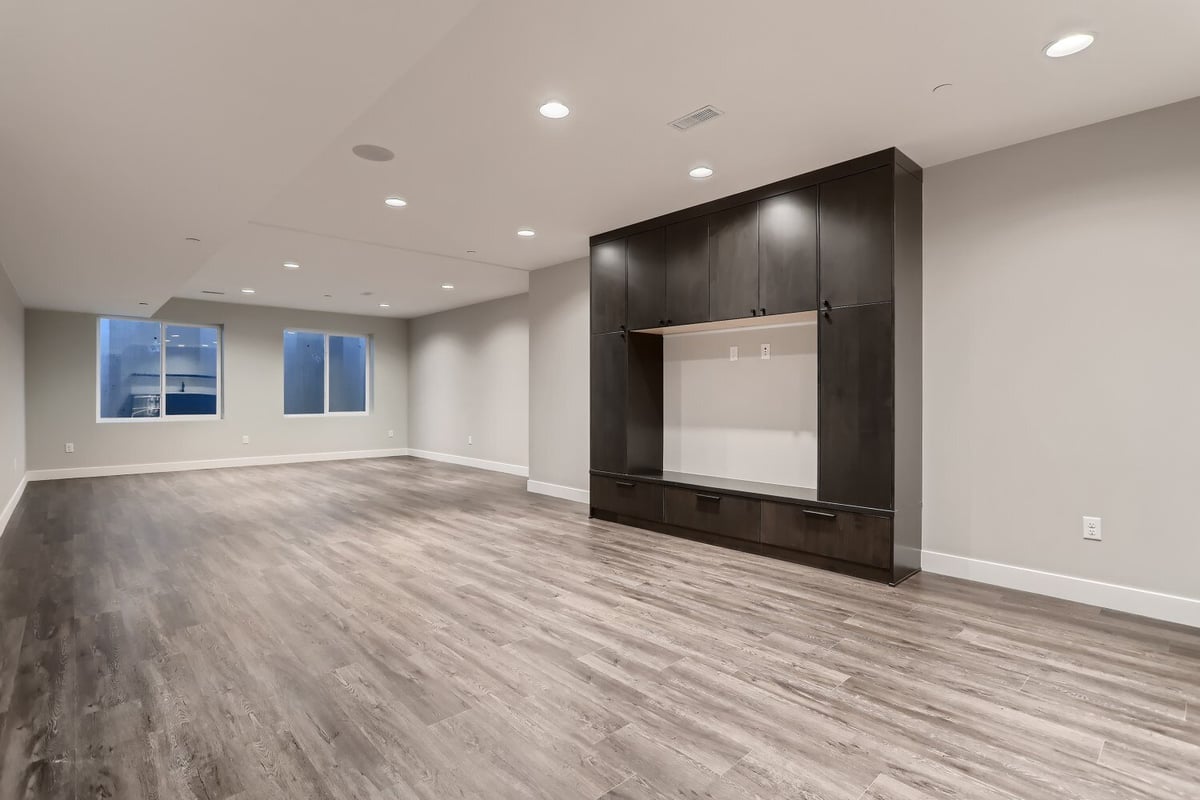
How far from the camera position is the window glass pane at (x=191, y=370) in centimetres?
884

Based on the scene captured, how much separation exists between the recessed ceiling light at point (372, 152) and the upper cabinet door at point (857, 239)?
277 cm

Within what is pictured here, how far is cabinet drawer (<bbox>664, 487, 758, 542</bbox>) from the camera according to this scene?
4113 millimetres

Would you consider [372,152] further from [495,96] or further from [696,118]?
[696,118]

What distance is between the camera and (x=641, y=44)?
2.41 meters

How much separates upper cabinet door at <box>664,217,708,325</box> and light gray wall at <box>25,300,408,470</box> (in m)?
7.51

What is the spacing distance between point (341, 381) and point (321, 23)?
9745 mm

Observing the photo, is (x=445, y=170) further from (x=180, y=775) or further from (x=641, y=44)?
(x=180, y=775)

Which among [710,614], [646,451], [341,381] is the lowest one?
[710,614]

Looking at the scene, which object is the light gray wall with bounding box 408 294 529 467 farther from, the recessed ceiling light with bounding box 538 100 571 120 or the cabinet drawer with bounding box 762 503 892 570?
the recessed ceiling light with bounding box 538 100 571 120

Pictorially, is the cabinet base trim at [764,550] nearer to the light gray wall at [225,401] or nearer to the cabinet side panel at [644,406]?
the cabinet side panel at [644,406]

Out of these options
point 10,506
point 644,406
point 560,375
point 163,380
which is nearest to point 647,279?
point 644,406

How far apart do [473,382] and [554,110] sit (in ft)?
21.6

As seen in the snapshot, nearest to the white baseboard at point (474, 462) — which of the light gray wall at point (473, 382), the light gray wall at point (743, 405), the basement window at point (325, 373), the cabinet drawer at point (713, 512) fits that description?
the light gray wall at point (473, 382)

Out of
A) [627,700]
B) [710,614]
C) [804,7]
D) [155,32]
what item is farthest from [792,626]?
[155,32]
